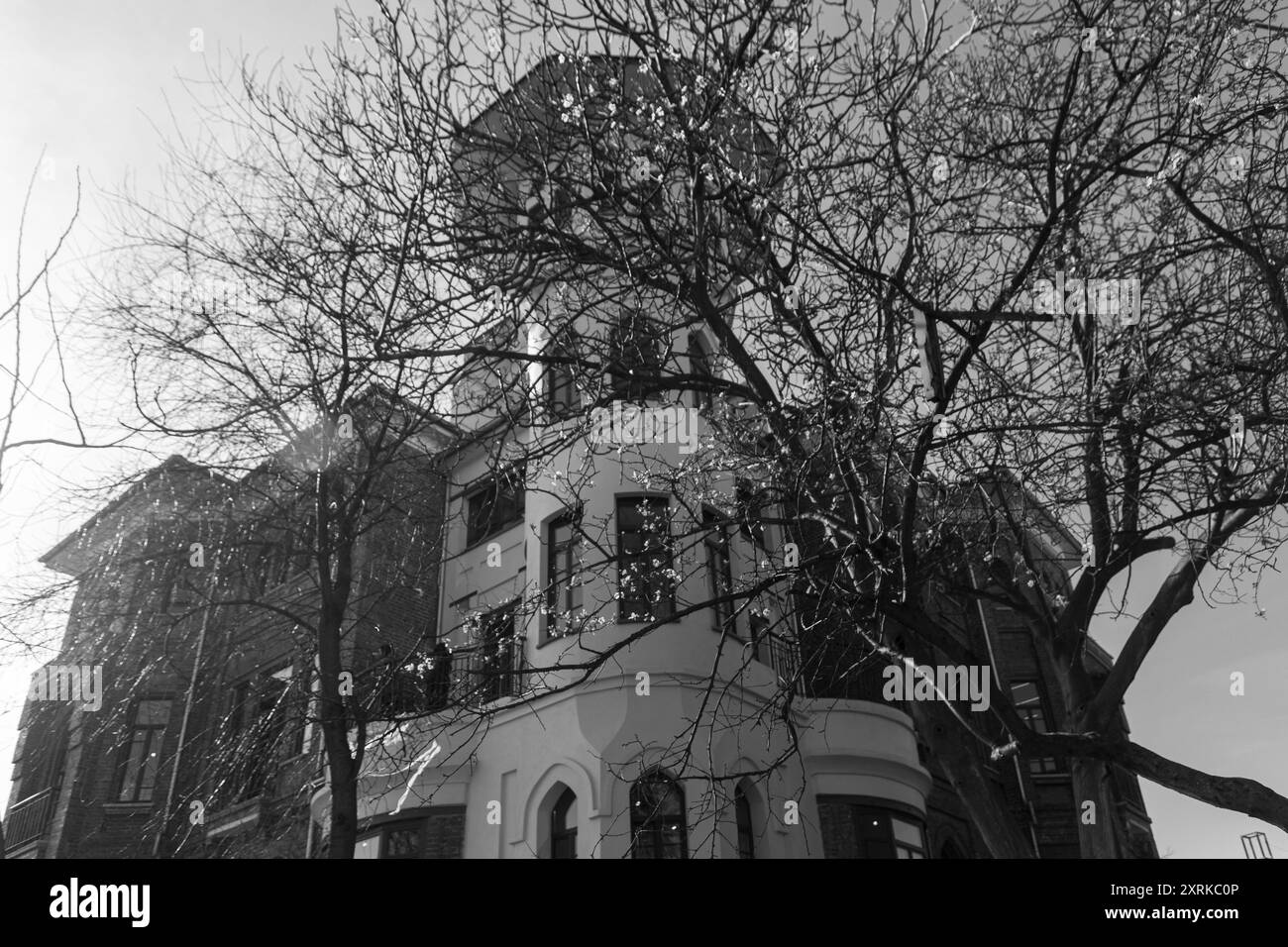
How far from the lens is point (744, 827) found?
12727mm

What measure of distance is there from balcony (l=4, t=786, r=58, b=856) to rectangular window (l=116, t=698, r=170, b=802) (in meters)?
1.89

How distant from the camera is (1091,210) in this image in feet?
27.7

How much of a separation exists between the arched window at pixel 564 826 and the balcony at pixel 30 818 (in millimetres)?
14370

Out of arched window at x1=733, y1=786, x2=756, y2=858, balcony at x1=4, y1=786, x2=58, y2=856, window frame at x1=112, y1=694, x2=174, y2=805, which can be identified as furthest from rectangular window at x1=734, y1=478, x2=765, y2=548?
balcony at x1=4, y1=786, x2=58, y2=856

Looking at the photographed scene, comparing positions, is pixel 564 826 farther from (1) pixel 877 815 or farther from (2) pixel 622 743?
(1) pixel 877 815

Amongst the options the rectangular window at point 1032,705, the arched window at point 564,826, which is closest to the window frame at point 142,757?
the arched window at point 564,826

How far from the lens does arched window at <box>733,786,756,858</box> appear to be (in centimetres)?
1245

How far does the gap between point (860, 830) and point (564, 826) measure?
475 centimetres

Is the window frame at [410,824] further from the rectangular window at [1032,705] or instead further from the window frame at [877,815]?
the rectangular window at [1032,705]

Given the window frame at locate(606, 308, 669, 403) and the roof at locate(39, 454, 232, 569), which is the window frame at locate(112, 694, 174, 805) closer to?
the roof at locate(39, 454, 232, 569)

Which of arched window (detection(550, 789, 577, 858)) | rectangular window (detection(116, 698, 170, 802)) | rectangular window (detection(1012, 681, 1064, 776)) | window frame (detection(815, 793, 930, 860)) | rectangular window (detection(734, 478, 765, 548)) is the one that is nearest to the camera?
rectangular window (detection(734, 478, 765, 548))

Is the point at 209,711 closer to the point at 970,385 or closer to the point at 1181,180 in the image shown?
the point at 970,385

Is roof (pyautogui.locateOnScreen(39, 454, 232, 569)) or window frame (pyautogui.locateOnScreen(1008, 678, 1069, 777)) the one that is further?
window frame (pyautogui.locateOnScreen(1008, 678, 1069, 777))
